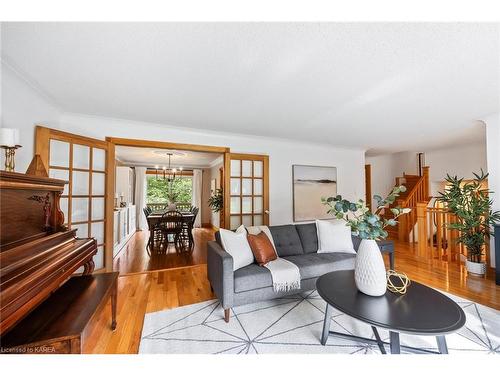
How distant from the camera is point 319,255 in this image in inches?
104

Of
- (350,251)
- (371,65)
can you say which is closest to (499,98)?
(371,65)

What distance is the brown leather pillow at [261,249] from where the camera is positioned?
2.27 metres

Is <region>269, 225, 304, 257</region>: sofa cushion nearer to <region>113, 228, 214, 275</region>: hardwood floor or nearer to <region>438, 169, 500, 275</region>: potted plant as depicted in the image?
<region>113, 228, 214, 275</region>: hardwood floor

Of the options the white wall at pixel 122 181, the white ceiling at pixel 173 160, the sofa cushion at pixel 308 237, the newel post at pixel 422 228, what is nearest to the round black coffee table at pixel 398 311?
the sofa cushion at pixel 308 237

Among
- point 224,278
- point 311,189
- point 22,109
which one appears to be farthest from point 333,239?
point 22,109

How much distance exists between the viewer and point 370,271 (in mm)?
1482

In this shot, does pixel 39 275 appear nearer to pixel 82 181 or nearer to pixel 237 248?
pixel 237 248

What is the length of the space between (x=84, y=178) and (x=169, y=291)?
1.84 meters

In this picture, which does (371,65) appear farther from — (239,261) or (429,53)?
(239,261)

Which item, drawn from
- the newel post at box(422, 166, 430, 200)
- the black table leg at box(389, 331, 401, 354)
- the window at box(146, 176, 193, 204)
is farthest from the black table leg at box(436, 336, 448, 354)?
the window at box(146, 176, 193, 204)

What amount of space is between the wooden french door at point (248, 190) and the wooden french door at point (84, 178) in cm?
190

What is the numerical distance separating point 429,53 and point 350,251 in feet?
7.32

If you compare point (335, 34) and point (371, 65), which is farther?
point (371, 65)

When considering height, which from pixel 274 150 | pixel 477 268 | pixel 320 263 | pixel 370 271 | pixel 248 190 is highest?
pixel 274 150
